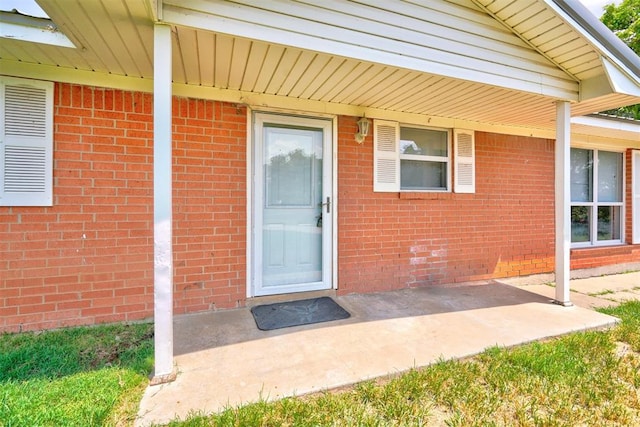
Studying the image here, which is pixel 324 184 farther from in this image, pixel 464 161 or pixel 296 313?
pixel 464 161

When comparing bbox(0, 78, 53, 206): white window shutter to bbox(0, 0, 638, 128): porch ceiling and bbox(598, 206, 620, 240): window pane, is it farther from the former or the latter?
bbox(598, 206, 620, 240): window pane

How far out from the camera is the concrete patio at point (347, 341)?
2.12 metres

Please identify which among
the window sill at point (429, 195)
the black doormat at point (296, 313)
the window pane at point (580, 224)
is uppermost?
the window sill at point (429, 195)

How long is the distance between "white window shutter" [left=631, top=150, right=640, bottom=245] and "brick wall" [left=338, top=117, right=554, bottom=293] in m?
2.23

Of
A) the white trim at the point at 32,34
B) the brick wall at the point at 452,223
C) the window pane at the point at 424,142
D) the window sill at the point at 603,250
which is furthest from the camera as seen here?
the window sill at the point at 603,250

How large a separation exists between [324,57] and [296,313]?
98.7 inches

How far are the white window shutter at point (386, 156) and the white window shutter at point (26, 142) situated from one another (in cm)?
342

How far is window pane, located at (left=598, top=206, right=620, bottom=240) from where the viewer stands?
19.8 ft

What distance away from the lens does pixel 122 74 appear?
9.97ft

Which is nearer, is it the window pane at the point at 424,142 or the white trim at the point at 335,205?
the white trim at the point at 335,205

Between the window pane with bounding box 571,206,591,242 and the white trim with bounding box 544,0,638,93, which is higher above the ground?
the white trim with bounding box 544,0,638,93

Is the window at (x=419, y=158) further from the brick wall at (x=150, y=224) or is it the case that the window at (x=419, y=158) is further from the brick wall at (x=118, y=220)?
the brick wall at (x=118, y=220)

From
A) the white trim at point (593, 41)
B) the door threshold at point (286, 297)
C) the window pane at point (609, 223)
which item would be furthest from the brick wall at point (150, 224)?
Answer: the window pane at point (609, 223)

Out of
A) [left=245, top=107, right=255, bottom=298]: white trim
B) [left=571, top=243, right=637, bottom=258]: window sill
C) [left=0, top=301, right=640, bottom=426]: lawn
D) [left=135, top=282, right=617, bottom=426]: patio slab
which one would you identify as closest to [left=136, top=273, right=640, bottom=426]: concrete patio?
[left=135, top=282, right=617, bottom=426]: patio slab
